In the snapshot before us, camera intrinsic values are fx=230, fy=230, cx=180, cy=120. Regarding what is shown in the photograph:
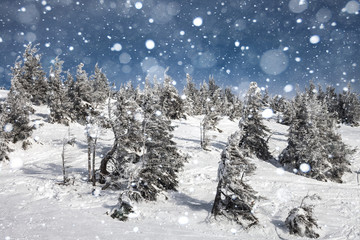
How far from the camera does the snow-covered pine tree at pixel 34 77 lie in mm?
47344

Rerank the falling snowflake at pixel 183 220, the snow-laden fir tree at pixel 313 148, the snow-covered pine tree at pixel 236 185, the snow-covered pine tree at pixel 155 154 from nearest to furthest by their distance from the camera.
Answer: the falling snowflake at pixel 183 220 → the snow-covered pine tree at pixel 236 185 → the snow-covered pine tree at pixel 155 154 → the snow-laden fir tree at pixel 313 148

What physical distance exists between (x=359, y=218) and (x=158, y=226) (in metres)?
14.8

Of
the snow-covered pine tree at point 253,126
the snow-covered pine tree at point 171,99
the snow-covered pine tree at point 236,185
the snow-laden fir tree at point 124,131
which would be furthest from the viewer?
the snow-covered pine tree at point 171,99

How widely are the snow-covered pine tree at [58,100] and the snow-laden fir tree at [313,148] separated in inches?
1532

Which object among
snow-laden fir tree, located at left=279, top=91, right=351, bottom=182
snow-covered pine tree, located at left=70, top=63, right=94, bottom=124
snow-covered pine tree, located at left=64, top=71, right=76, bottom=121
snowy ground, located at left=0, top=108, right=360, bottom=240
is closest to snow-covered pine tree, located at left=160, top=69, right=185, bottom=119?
snow-covered pine tree, located at left=70, top=63, right=94, bottom=124

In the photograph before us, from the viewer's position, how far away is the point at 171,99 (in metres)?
51.8

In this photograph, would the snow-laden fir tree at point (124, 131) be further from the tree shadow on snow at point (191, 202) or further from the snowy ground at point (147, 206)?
the tree shadow on snow at point (191, 202)

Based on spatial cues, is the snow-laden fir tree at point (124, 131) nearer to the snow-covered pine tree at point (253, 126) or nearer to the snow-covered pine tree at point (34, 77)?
the snow-covered pine tree at point (253, 126)

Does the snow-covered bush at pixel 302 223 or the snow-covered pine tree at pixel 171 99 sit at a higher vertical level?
A: the snow-covered pine tree at pixel 171 99

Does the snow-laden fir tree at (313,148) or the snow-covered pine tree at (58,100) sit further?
the snow-covered pine tree at (58,100)

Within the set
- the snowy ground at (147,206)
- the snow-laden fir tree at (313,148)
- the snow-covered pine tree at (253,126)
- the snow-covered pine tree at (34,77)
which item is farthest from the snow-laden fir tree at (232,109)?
the snow-covered pine tree at (34,77)

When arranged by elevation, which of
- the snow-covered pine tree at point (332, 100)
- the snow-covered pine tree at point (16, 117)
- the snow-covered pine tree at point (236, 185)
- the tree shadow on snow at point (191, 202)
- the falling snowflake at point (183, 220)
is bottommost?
the tree shadow on snow at point (191, 202)

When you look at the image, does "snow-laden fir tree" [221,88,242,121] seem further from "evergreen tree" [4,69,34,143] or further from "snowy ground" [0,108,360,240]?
"evergreen tree" [4,69,34,143]

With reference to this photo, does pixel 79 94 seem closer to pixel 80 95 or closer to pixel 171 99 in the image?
pixel 80 95
